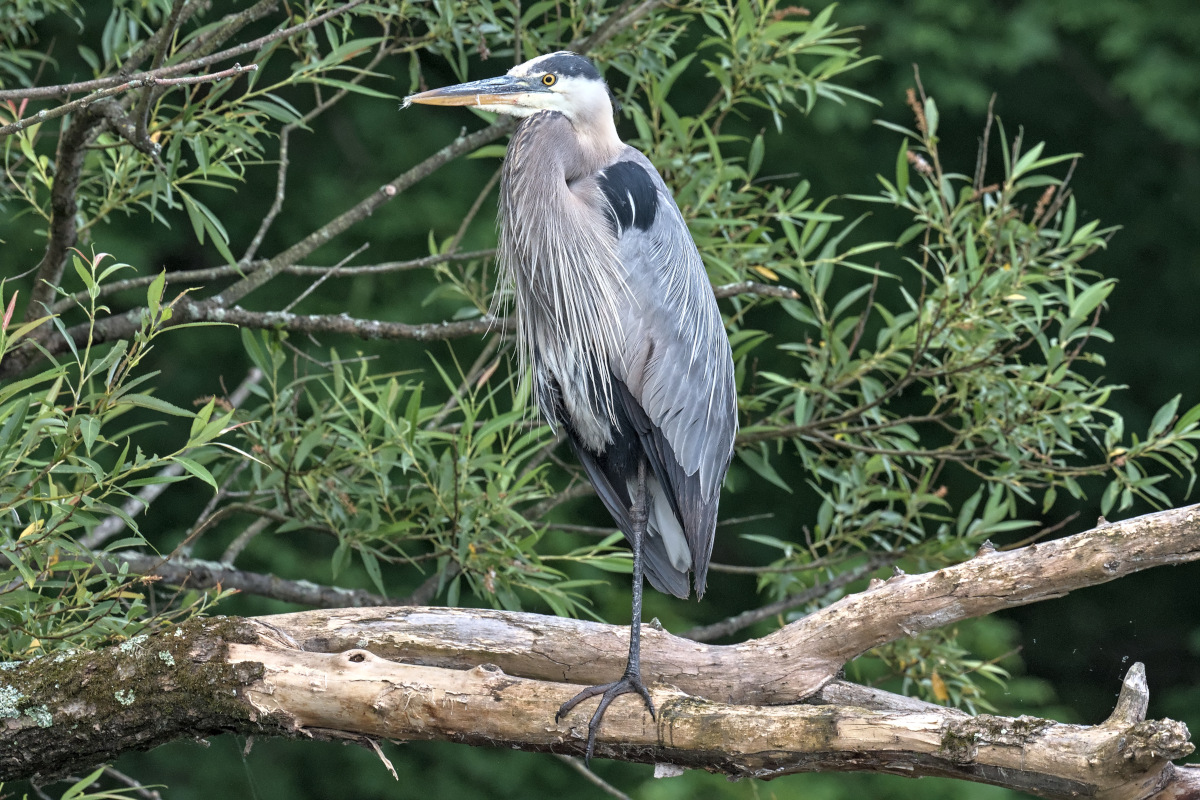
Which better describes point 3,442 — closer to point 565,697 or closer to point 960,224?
point 565,697

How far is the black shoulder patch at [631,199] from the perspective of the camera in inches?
93.0

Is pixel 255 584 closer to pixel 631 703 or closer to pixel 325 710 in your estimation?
pixel 325 710

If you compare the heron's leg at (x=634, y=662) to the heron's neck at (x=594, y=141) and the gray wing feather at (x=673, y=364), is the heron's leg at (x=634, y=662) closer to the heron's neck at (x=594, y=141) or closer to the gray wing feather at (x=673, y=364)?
the gray wing feather at (x=673, y=364)

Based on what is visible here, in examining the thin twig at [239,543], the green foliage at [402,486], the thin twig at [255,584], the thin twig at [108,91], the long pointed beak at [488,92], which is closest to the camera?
the thin twig at [108,91]

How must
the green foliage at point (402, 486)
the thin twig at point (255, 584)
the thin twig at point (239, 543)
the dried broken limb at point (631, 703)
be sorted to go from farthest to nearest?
1. the thin twig at point (239, 543)
2. the thin twig at point (255, 584)
3. the green foliage at point (402, 486)
4. the dried broken limb at point (631, 703)

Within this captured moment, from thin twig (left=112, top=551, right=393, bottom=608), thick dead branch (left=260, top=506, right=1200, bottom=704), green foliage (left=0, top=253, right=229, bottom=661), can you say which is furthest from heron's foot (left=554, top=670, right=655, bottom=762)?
thin twig (left=112, top=551, right=393, bottom=608)

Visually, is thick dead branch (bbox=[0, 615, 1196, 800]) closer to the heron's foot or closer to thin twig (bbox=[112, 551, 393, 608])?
the heron's foot

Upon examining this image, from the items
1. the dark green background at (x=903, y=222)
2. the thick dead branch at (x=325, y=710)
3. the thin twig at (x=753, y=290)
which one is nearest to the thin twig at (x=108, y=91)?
the thick dead branch at (x=325, y=710)

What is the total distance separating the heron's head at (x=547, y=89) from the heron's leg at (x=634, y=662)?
73cm

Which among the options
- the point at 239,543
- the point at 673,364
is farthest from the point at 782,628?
the point at 239,543

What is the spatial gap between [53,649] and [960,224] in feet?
6.88

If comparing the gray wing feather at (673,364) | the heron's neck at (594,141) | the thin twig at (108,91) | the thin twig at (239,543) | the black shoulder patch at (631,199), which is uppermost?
the thin twig at (108,91)

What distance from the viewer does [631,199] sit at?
236 centimetres

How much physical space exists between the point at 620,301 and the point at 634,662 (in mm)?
762
